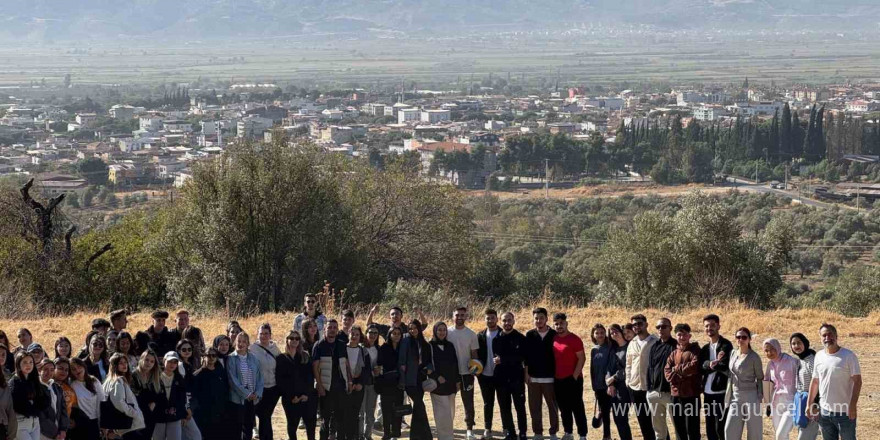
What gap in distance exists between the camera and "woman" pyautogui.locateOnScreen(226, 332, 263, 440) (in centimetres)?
1060

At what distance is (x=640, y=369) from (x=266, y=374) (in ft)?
11.3

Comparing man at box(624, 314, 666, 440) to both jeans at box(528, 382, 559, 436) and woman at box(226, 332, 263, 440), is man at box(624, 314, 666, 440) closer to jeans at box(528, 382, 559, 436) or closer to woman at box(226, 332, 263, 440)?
jeans at box(528, 382, 559, 436)

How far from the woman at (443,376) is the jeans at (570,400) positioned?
3.31ft

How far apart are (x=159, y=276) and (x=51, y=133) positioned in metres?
117

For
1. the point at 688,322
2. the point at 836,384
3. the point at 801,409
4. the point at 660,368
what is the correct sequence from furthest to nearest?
the point at 688,322, the point at 660,368, the point at 801,409, the point at 836,384

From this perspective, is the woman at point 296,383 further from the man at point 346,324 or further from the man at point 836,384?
the man at point 836,384

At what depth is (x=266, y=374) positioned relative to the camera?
1097cm

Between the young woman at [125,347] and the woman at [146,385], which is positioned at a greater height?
the young woman at [125,347]

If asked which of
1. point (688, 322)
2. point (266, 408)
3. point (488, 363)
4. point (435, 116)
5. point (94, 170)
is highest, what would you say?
point (488, 363)

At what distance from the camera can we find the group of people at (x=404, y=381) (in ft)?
31.8

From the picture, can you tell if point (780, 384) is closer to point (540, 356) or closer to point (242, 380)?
point (540, 356)

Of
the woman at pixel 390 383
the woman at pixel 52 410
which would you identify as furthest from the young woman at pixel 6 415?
the woman at pixel 390 383

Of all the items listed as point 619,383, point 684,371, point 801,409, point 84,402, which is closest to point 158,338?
point 84,402

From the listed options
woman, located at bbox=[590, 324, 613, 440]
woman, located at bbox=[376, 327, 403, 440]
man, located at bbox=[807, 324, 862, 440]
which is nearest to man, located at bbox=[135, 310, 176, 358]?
woman, located at bbox=[376, 327, 403, 440]
